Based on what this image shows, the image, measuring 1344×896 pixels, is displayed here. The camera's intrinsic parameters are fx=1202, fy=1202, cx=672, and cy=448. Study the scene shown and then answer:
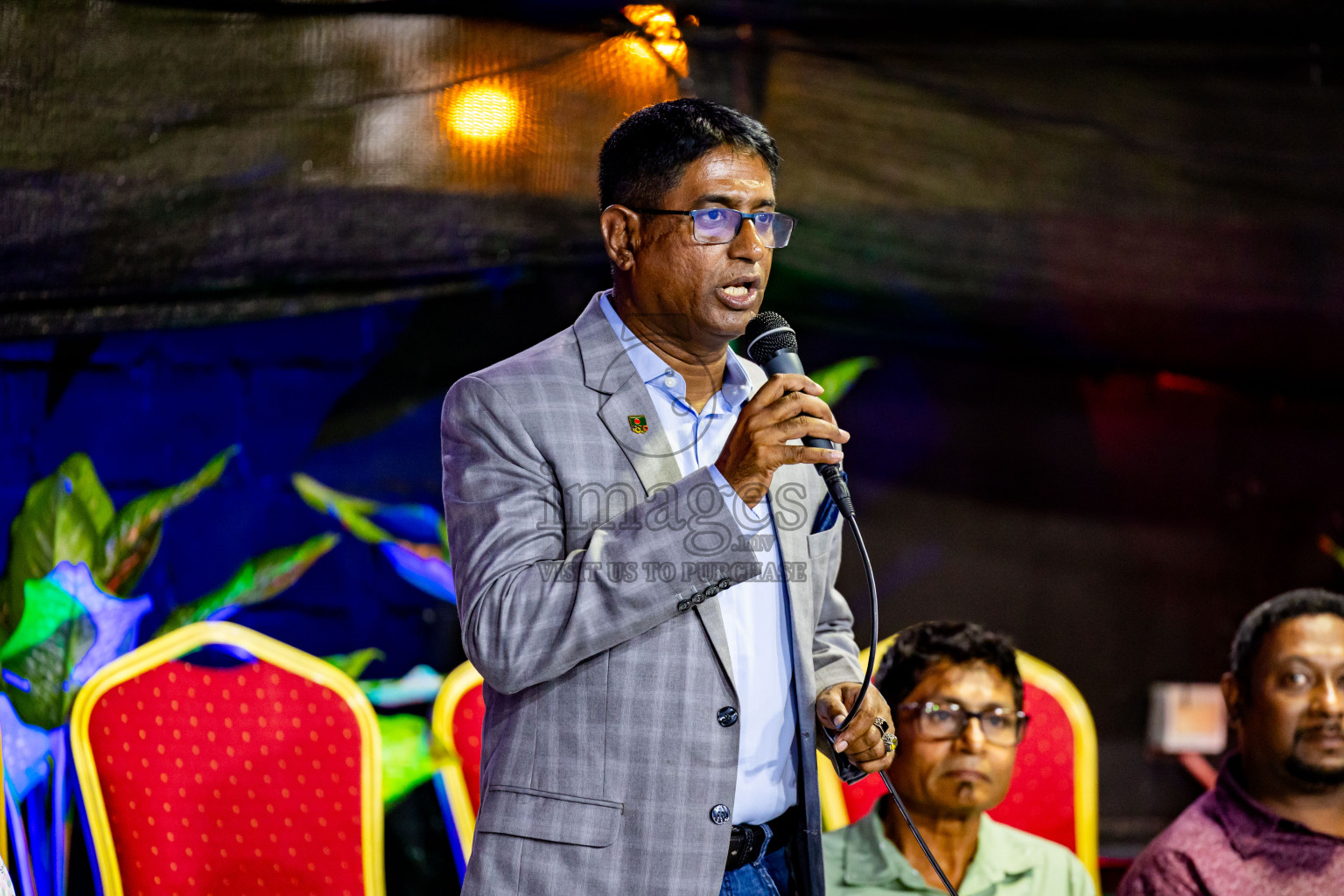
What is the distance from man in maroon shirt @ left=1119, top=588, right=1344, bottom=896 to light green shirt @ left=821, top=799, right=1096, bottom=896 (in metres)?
Answer: 0.14

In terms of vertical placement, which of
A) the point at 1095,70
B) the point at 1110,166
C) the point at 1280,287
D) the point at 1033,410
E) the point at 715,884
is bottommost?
the point at 715,884

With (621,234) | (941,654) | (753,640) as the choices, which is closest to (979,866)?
(941,654)

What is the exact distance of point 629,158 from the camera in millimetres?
1707

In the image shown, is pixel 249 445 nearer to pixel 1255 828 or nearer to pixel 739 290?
pixel 739 290

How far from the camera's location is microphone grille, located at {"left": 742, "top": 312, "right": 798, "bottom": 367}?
1562mm

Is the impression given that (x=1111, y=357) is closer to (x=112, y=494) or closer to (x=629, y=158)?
(x=629, y=158)

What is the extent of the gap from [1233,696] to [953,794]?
0.70 m

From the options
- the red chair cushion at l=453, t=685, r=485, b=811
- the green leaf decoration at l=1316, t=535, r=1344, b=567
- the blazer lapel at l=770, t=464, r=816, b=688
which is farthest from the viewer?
the green leaf decoration at l=1316, t=535, r=1344, b=567

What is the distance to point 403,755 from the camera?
2.80 m

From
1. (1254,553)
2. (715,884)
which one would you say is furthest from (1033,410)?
(715,884)

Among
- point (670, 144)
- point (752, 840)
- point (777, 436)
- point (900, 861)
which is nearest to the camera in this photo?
point (777, 436)

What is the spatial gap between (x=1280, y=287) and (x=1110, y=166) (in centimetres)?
55

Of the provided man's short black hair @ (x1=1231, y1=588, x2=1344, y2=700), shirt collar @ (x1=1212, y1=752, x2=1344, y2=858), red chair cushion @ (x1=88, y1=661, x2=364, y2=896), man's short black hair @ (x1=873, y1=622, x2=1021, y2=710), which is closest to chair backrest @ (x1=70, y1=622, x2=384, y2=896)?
red chair cushion @ (x1=88, y1=661, x2=364, y2=896)

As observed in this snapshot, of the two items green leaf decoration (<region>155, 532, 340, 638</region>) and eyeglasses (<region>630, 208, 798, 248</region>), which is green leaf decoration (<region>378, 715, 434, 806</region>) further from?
eyeglasses (<region>630, 208, 798, 248</region>)
